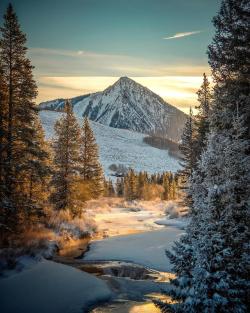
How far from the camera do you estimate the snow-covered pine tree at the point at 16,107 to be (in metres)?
20.9

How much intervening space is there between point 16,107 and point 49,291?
12.6m

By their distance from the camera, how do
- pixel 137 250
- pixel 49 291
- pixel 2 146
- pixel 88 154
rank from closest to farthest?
pixel 49 291
pixel 2 146
pixel 137 250
pixel 88 154

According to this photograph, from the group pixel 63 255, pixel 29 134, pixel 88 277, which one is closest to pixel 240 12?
pixel 88 277

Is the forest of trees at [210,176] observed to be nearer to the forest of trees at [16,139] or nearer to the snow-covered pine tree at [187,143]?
the forest of trees at [16,139]

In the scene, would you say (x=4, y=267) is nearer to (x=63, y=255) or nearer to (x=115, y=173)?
(x=63, y=255)

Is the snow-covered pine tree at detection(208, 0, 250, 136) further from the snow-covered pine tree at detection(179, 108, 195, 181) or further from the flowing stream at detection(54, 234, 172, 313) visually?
the snow-covered pine tree at detection(179, 108, 195, 181)

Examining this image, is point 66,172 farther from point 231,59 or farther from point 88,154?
point 231,59

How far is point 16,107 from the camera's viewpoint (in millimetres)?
22016

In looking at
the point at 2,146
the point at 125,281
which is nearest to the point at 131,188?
the point at 2,146

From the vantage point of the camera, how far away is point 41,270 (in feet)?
50.8

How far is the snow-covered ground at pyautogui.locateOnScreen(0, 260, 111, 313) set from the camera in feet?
38.8

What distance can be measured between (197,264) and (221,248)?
2.33 feet

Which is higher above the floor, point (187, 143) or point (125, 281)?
point (187, 143)

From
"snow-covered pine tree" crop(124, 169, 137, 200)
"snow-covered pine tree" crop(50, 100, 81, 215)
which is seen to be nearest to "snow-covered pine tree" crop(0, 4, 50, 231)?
"snow-covered pine tree" crop(50, 100, 81, 215)
